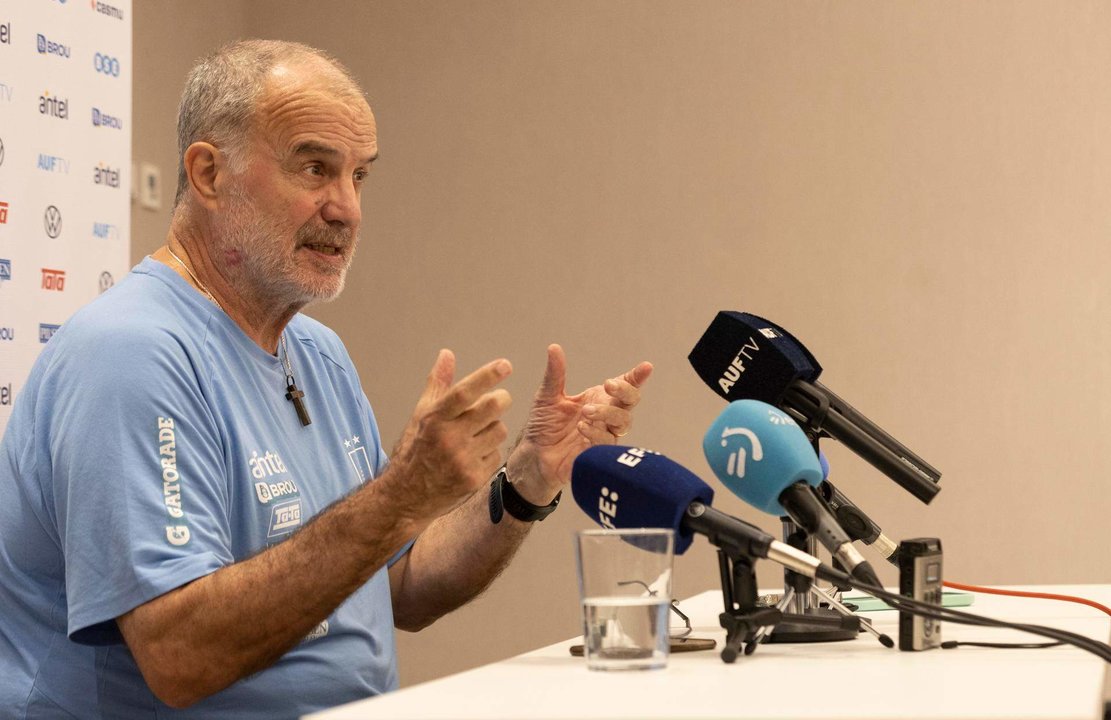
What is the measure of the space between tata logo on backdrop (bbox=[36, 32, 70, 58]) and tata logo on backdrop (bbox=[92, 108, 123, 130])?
0.13m

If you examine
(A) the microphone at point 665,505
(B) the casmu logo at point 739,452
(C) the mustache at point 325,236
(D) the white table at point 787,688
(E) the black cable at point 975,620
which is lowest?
(D) the white table at point 787,688

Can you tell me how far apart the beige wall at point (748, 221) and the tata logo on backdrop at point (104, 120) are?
1395mm

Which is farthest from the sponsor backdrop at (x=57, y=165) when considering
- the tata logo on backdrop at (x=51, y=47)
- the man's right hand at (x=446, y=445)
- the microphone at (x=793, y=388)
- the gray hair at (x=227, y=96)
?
the microphone at (x=793, y=388)

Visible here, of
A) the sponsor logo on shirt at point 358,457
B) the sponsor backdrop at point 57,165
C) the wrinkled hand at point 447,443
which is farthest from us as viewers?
the sponsor backdrop at point 57,165

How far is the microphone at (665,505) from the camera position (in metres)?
1.20

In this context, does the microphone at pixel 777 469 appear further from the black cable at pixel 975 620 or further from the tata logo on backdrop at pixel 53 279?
the tata logo on backdrop at pixel 53 279

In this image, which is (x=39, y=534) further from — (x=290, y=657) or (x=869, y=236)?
(x=869, y=236)

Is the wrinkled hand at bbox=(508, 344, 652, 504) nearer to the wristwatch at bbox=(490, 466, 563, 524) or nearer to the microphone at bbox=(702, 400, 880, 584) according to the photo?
the wristwatch at bbox=(490, 466, 563, 524)

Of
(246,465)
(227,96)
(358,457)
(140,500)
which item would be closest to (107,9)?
(227,96)

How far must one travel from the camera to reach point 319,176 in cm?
193

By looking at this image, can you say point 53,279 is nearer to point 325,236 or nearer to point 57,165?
point 57,165

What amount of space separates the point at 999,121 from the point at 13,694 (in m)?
3.13

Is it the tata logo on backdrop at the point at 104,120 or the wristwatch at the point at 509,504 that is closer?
the wristwatch at the point at 509,504

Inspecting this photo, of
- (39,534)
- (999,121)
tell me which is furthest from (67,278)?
(999,121)
